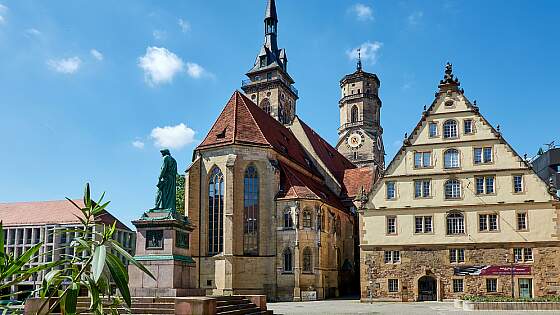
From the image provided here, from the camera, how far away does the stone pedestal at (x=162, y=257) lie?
2039cm

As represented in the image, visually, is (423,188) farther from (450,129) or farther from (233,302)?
(233,302)

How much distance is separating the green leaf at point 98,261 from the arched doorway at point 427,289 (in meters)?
34.2

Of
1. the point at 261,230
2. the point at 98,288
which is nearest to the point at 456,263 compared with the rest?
the point at 261,230

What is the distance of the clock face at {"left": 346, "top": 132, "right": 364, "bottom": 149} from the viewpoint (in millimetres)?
70562

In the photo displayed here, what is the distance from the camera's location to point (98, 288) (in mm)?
4961

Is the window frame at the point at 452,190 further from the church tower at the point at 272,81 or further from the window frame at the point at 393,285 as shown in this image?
the church tower at the point at 272,81

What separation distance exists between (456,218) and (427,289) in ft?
15.9

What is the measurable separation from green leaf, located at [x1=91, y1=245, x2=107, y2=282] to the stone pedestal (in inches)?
622

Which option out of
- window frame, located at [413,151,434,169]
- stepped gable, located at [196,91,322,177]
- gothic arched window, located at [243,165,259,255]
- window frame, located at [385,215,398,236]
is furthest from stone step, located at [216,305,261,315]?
stepped gable, located at [196,91,322,177]

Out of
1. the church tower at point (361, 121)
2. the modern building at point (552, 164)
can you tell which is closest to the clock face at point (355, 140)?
the church tower at point (361, 121)

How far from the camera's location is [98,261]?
4617 mm

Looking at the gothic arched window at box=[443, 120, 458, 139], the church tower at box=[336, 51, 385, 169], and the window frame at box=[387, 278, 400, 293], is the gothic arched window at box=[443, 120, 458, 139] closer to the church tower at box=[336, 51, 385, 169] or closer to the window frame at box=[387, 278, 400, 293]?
the window frame at box=[387, 278, 400, 293]

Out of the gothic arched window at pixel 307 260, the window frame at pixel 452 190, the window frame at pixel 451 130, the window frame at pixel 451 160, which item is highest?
the window frame at pixel 451 130

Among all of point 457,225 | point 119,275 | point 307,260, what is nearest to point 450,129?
point 457,225
